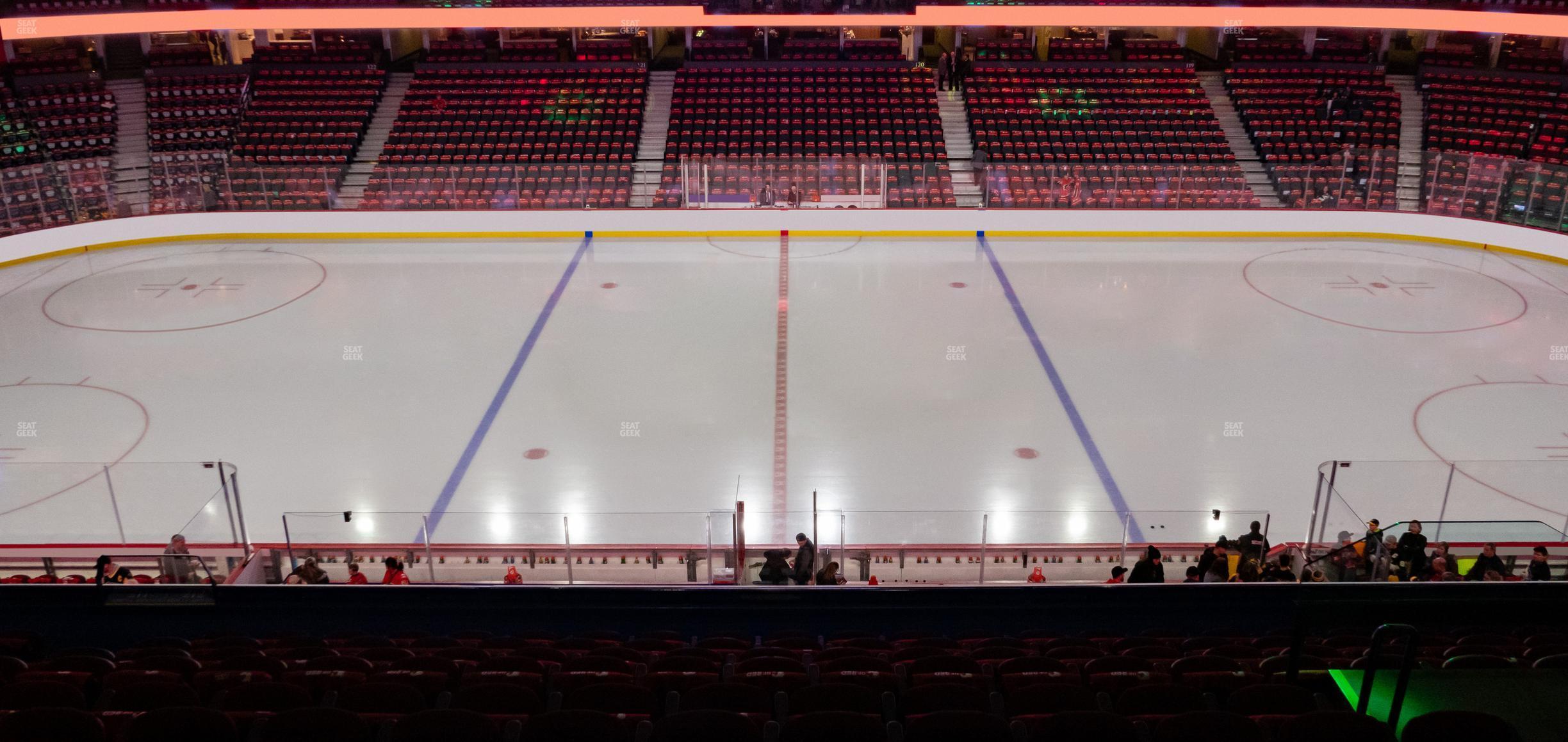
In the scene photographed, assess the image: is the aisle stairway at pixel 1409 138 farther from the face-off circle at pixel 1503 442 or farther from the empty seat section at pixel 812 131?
the empty seat section at pixel 812 131

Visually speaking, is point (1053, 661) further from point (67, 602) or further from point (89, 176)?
point (89, 176)

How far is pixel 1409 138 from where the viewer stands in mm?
22922

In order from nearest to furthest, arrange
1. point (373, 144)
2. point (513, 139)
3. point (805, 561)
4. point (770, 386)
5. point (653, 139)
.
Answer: point (805, 561) < point (770, 386) < point (513, 139) < point (373, 144) < point (653, 139)

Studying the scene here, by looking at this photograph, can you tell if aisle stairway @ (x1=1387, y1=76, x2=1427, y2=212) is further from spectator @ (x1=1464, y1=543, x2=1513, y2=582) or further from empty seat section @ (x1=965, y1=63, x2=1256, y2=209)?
spectator @ (x1=1464, y1=543, x2=1513, y2=582)

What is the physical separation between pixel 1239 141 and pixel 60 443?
22.3 meters

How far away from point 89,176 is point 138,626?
15.7 metres

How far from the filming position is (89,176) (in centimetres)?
1881

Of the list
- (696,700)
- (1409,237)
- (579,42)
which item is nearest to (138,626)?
(696,700)

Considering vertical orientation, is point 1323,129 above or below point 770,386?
above

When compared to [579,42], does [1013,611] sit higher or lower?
lower

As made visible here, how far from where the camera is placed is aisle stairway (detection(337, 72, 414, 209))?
20203mm

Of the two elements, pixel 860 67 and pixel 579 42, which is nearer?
pixel 860 67

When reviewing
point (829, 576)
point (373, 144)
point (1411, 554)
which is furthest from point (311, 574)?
point (373, 144)

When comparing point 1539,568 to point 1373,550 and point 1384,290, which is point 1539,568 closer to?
point 1373,550
